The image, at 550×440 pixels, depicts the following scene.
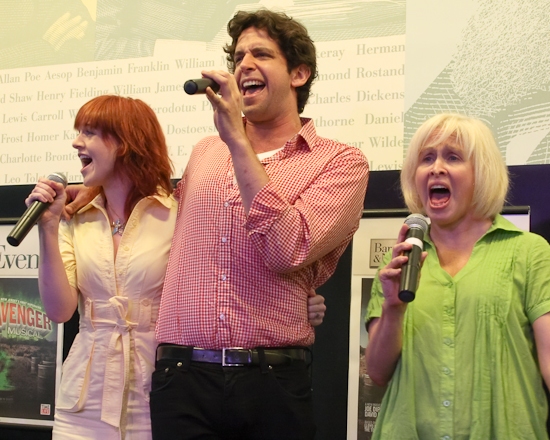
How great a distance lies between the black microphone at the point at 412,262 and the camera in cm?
164

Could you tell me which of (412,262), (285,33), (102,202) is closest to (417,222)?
(412,262)

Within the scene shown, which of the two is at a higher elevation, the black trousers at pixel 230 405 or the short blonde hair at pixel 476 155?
the short blonde hair at pixel 476 155

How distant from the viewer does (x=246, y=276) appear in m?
2.04

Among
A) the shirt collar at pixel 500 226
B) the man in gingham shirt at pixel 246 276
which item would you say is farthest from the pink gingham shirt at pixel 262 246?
the shirt collar at pixel 500 226

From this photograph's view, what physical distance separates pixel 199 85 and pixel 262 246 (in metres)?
0.41

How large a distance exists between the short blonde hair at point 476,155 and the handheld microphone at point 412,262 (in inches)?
7.2

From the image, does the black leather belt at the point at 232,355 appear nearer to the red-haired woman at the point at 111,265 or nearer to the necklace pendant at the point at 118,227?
the red-haired woman at the point at 111,265

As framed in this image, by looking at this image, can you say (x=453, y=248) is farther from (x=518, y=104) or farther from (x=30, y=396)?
(x=30, y=396)

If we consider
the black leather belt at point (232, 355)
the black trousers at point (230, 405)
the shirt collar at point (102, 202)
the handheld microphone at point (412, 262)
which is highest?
the shirt collar at point (102, 202)

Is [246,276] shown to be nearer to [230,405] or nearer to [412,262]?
[230,405]

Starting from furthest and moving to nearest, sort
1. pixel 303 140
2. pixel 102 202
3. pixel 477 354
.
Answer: pixel 102 202, pixel 303 140, pixel 477 354

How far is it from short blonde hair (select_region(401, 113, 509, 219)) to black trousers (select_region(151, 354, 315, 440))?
58 cm

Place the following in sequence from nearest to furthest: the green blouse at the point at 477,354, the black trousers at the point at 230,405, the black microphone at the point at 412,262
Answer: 1. the black microphone at the point at 412,262
2. the green blouse at the point at 477,354
3. the black trousers at the point at 230,405

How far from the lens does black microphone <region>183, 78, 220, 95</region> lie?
1826mm
